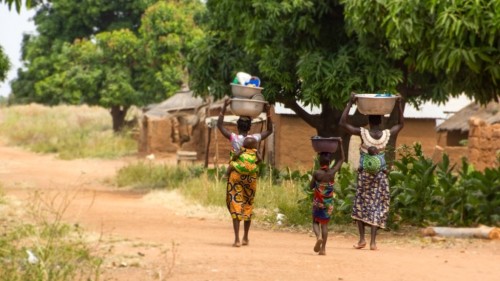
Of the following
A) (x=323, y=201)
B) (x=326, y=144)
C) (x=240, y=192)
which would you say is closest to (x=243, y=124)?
(x=240, y=192)

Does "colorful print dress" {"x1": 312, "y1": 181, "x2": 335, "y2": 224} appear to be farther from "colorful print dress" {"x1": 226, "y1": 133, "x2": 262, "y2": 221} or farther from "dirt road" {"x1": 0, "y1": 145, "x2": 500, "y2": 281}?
"colorful print dress" {"x1": 226, "y1": 133, "x2": 262, "y2": 221}

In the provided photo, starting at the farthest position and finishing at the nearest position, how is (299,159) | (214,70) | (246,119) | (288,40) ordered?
(299,159) < (214,70) < (288,40) < (246,119)

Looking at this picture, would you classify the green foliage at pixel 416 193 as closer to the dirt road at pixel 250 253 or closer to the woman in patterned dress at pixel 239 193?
the dirt road at pixel 250 253

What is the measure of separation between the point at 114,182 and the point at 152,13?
15179 mm

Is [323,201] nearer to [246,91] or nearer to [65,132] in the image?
[246,91]

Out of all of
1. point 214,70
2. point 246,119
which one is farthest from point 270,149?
point 246,119

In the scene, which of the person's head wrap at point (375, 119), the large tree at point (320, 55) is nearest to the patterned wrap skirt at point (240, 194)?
the person's head wrap at point (375, 119)

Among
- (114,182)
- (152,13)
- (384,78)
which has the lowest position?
(114,182)

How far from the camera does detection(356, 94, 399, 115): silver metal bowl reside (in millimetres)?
11281

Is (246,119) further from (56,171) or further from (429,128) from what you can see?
(56,171)

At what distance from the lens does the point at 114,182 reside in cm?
2625

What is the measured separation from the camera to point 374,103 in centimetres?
1131

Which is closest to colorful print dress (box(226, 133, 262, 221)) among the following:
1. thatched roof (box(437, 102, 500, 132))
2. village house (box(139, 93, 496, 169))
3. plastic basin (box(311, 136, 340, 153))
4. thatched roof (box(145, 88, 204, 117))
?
plastic basin (box(311, 136, 340, 153))

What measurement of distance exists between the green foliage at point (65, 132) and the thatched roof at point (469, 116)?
573 inches
